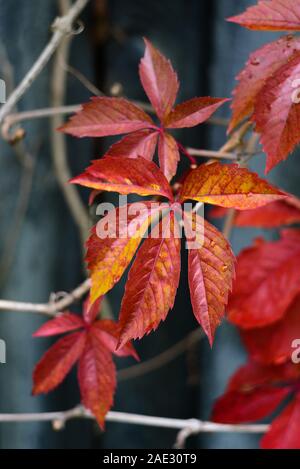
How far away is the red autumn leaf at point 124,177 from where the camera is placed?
52cm

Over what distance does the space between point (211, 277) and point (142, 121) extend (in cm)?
20

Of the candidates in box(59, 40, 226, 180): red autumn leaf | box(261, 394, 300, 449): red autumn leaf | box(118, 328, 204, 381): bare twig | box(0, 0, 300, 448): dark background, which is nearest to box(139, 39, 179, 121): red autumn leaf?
box(59, 40, 226, 180): red autumn leaf

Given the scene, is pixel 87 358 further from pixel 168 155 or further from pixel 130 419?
pixel 168 155

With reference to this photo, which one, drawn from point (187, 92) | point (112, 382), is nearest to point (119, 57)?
point (187, 92)

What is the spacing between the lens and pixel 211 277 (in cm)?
51

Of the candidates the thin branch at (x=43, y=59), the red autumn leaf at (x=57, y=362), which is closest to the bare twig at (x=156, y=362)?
the red autumn leaf at (x=57, y=362)

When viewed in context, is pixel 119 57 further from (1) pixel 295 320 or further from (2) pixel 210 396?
(2) pixel 210 396

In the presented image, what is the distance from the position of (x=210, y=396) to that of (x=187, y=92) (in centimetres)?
60

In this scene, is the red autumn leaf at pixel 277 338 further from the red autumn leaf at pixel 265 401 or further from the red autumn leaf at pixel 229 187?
the red autumn leaf at pixel 229 187

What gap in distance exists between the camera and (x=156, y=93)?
0.61 metres

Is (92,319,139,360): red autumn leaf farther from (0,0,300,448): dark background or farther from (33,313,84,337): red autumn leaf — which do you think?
(0,0,300,448): dark background

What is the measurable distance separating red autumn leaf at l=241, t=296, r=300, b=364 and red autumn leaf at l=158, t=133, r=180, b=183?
0.38m

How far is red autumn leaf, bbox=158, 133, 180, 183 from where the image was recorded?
58cm

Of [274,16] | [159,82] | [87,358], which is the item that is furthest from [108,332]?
[274,16]
